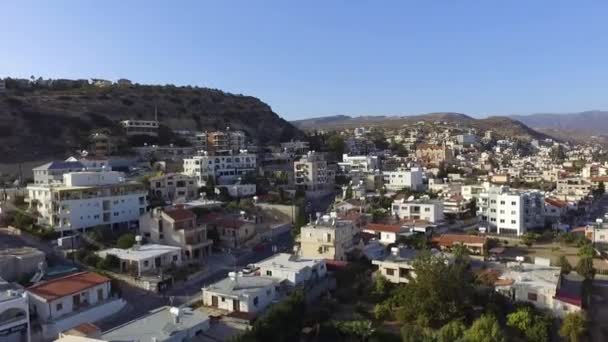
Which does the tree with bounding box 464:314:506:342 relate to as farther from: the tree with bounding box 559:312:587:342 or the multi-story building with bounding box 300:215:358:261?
the multi-story building with bounding box 300:215:358:261

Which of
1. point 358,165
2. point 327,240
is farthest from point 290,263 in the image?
point 358,165

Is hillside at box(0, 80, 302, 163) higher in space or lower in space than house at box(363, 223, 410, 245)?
higher

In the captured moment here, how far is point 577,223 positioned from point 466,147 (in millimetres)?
72455

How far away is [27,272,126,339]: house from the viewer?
2088 centimetres

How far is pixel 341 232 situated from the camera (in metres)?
30.3

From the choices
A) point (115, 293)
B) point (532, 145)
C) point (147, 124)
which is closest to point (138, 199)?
point (115, 293)

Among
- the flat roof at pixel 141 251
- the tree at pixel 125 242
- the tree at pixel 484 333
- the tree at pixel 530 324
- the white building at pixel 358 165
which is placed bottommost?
the tree at pixel 530 324

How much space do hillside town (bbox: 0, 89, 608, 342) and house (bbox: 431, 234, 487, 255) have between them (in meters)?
0.13

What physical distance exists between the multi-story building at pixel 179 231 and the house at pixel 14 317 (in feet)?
39.6

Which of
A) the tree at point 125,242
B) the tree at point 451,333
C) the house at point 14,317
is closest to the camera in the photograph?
the house at point 14,317

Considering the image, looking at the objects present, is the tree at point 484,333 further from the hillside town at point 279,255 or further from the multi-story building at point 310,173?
the multi-story building at point 310,173

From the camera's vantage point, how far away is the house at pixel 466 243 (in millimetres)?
35281

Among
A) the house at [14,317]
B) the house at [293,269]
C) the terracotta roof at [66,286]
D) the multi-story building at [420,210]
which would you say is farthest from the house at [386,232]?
the house at [14,317]

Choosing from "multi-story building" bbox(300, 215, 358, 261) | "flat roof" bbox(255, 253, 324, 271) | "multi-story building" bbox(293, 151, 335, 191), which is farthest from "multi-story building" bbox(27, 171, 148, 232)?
"multi-story building" bbox(293, 151, 335, 191)
